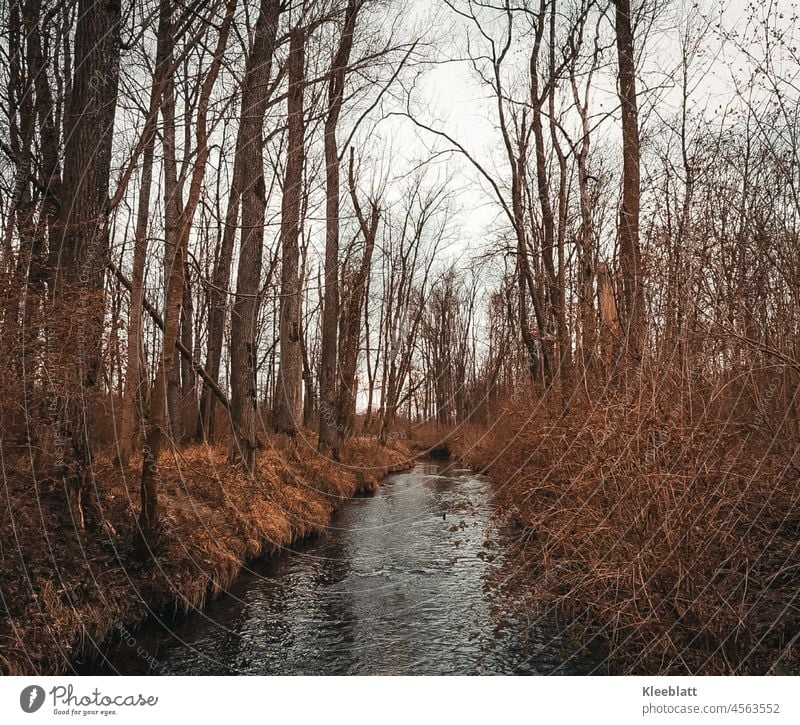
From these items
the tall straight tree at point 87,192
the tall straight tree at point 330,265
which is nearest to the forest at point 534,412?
the tall straight tree at point 87,192

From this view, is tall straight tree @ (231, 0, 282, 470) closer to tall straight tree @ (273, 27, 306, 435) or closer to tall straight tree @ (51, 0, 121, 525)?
tall straight tree @ (273, 27, 306, 435)

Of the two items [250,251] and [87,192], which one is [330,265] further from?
[87,192]

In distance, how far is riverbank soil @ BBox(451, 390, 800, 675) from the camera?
3.95m

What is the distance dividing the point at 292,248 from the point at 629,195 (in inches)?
278

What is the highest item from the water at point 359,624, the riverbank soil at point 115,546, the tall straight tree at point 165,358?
the tall straight tree at point 165,358

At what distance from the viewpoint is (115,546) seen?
5.77m

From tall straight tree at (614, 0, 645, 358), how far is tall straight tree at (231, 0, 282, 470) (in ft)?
17.5

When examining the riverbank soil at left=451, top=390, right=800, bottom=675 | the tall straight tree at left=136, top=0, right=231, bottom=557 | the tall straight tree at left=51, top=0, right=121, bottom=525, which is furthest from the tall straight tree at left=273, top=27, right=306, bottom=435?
the riverbank soil at left=451, top=390, right=800, bottom=675

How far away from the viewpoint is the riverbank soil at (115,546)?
4504 mm

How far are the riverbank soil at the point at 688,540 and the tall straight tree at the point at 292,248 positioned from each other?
25.6ft

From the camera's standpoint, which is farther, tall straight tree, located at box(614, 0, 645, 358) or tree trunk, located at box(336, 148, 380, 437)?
tree trunk, located at box(336, 148, 380, 437)

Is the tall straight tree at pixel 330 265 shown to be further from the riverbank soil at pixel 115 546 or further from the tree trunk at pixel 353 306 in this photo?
the riverbank soil at pixel 115 546

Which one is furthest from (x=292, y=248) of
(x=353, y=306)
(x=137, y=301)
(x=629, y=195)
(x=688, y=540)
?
(x=688, y=540)

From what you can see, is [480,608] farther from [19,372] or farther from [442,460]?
[442,460]
